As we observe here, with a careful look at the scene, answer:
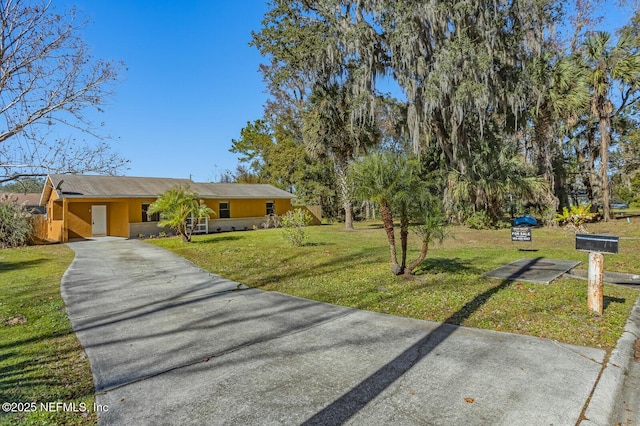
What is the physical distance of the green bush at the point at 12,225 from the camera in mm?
14367

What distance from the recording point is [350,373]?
10.3 ft

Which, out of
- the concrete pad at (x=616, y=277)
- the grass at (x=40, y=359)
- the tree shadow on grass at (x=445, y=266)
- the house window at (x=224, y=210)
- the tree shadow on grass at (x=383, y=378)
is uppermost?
the house window at (x=224, y=210)

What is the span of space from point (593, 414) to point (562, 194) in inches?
827

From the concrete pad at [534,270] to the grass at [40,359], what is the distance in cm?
685

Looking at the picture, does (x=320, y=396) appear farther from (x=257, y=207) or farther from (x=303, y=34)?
(x=257, y=207)

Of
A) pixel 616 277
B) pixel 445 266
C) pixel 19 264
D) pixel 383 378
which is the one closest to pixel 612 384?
pixel 383 378

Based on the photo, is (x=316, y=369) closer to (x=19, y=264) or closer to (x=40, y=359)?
(x=40, y=359)

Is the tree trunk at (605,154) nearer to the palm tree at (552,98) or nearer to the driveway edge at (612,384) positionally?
the palm tree at (552,98)

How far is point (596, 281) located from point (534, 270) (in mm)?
3024

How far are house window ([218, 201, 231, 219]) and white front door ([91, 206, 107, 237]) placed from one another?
21.2 feet

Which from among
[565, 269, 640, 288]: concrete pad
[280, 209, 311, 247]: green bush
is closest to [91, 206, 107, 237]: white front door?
[280, 209, 311, 247]: green bush

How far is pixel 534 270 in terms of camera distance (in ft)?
24.5

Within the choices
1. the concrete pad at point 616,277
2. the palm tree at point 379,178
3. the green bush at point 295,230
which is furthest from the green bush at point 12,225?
the concrete pad at point 616,277

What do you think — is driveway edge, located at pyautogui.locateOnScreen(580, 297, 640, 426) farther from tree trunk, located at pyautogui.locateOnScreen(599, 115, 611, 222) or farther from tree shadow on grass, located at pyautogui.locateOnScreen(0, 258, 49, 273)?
→ tree trunk, located at pyautogui.locateOnScreen(599, 115, 611, 222)
